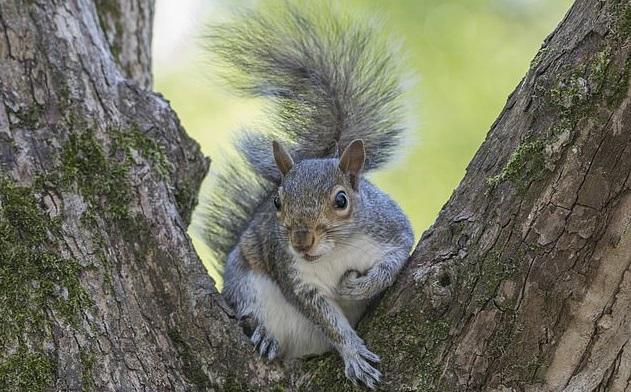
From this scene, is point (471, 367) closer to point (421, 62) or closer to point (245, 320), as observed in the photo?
point (245, 320)

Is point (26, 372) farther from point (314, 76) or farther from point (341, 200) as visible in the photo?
point (314, 76)

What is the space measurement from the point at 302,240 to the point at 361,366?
15.5 inches

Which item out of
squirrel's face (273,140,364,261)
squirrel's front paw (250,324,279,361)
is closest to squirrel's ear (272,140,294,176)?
squirrel's face (273,140,364,261)

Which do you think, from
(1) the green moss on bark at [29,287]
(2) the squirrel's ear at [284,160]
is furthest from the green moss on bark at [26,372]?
(2) the squirrel's ear at [284,160]

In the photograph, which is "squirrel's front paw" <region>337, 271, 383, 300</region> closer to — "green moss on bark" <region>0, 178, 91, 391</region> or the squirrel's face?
the squirrel's face

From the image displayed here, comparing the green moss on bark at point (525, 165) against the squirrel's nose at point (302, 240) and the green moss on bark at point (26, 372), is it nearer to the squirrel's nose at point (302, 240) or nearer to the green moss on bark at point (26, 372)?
the squirrel's nose at point (302, 240)

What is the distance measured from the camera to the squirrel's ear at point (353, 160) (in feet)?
8.03

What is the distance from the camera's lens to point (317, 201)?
2.34 metres

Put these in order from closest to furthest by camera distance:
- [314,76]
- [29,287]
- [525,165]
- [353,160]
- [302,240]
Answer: [525,165], [29,287], [302,240], [353,160], [314,76]

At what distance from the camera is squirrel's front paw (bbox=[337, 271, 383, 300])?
2.21m

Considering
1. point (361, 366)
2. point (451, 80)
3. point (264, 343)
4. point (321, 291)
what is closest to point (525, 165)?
point (361, 366)

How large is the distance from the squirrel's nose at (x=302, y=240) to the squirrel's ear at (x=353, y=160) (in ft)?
1.02

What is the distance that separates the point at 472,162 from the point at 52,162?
109cm

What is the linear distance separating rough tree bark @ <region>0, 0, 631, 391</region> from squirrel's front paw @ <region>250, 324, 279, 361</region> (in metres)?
0.05
